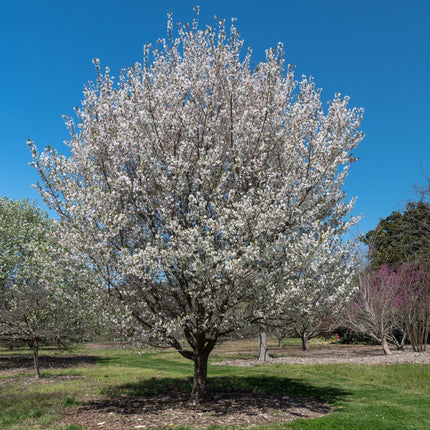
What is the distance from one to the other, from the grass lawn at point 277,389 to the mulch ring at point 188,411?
47 centimetres

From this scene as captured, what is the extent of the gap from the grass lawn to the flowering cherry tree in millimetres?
2218

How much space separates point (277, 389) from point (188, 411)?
4.34 meters

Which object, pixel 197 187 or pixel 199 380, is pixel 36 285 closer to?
pixel 199 380

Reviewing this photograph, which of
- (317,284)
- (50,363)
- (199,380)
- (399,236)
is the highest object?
(399,236)

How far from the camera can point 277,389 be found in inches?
505

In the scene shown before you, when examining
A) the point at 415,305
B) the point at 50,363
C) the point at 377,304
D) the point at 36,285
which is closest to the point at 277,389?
the point at 36,285

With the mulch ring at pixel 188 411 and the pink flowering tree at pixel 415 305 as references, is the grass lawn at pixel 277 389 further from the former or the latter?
the pink flowering tree at pixel 415 305

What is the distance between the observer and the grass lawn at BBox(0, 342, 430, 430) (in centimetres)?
862

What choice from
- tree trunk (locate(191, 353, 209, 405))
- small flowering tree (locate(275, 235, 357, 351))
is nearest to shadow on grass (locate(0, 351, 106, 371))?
tree trunk (locate(191, 353, 209, 405))

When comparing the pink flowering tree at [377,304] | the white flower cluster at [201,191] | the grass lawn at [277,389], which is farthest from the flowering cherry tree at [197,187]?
the pink flowering tree at [377,304]

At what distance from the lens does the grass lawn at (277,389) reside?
8617mm

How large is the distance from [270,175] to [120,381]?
10.6 m

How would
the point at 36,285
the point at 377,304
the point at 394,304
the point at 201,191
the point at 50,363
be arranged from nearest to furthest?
the point at 201,191 → the point at 36,285 → the point at 394,304 → the point at 377,304 → the point at 50,363

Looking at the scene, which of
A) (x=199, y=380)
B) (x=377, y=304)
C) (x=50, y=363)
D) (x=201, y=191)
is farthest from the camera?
(x=50, y=363)
